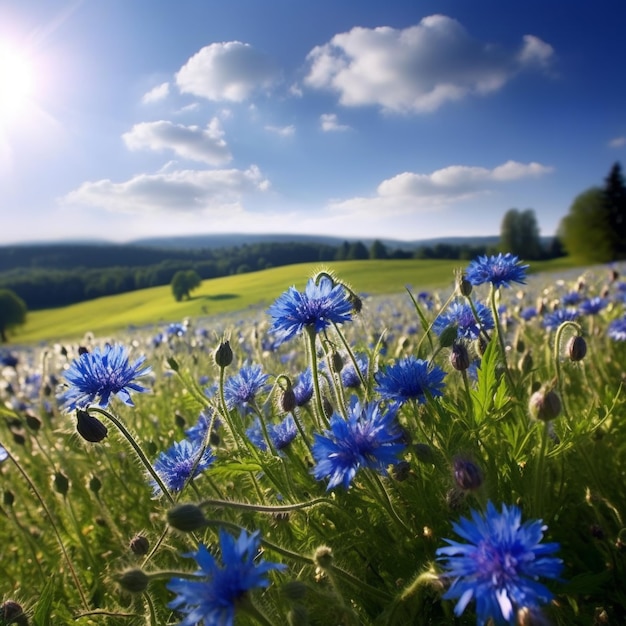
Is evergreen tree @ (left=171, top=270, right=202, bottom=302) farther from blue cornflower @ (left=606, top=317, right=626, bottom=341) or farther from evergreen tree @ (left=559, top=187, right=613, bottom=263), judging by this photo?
blue cornflower @ (left=606, top=317, right=626, bottom=341)

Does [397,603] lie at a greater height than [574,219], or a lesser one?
lesser

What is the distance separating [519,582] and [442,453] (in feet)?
2.30

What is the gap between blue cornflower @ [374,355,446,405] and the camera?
148 cm

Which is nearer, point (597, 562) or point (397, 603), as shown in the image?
point (397, 603)

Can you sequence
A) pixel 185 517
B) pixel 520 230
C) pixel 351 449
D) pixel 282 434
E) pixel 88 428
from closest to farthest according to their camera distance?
pixel 185 517 < pixel 351 449 < pixel 88 428 < pixel 282 434 < pixel 520 230

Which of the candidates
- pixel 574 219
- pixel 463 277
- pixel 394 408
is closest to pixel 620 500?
pixel 463 277

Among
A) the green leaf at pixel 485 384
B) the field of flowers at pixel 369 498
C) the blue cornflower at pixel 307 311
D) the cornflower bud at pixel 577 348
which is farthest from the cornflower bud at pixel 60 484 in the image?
the cornflower bud at pixel 577 348

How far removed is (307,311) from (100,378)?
67 cm

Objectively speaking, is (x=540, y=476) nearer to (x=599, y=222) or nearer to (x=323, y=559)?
(x=323, y=559)

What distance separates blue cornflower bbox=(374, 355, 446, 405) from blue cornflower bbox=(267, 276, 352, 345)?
8.3 inches

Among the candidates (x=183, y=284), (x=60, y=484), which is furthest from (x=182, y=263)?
(x=60, y=484)

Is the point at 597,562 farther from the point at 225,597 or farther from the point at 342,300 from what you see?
the point at 225,597

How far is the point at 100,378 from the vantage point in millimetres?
1569

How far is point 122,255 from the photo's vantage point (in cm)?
9262
